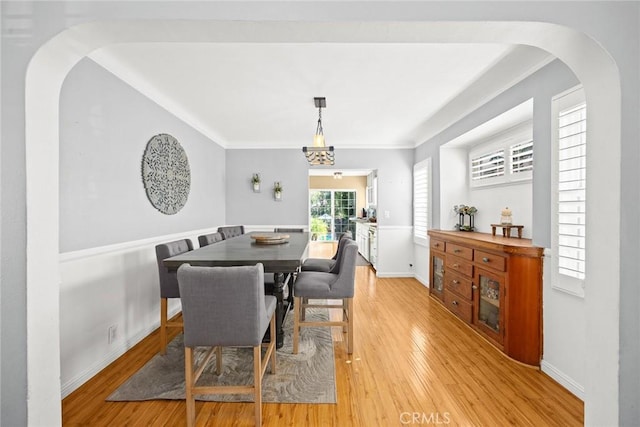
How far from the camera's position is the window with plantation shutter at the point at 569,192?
2047mm

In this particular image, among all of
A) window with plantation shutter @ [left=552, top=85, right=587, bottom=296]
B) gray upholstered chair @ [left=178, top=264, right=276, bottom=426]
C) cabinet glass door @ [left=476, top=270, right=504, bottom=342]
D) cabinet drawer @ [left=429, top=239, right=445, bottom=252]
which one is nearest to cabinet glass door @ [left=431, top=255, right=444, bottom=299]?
cabinet drawer @ [left=429, top=239, right=445, bottom=252]

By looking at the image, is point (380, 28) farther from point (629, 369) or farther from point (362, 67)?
point (629, 369)

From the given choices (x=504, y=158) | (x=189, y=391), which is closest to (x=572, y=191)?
(x=504, y=158)

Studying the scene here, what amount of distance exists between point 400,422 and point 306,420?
1.80ft

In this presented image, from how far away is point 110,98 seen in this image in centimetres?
261

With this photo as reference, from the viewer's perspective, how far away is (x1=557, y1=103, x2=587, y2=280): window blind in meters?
2.04

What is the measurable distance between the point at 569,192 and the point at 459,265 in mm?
1503

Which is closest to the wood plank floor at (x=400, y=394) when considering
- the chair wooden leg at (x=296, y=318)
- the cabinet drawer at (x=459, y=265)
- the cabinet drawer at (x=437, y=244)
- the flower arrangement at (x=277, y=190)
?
the chair wooden leg at (x=296, y=318)

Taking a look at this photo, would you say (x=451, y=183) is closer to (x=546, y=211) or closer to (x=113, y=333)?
(x=546, y=211)

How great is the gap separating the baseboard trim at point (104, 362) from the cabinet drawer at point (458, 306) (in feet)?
10.8

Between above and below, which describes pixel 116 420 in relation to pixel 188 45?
below

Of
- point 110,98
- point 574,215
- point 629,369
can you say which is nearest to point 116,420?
point 110,98

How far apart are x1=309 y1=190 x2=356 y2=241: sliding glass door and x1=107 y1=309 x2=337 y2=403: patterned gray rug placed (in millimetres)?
7361

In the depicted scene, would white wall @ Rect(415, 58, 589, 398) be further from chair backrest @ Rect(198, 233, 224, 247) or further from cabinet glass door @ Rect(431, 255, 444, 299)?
chair backrest @ Rect(198, 233, 224, 247)
